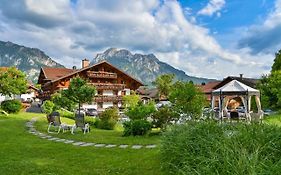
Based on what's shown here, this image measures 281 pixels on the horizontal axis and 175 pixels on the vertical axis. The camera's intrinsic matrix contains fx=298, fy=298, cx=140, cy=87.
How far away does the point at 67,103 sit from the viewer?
87.3ft

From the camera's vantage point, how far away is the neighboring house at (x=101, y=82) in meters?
41.2

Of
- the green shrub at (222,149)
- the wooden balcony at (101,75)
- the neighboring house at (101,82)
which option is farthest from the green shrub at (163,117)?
the wooden balcony at (101,75)

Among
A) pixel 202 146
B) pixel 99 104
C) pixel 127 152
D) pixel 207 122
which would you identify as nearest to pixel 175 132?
pixel 207 122

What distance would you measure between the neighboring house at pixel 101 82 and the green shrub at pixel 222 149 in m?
34.7

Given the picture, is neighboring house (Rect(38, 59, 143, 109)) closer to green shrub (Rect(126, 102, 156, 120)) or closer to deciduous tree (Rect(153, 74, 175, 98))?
deciduous tree (Rect(153, 74, 175, 98))

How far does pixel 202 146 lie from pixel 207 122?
1689 mm

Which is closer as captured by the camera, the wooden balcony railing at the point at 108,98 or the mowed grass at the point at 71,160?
the mowed grass at the point at 71,160

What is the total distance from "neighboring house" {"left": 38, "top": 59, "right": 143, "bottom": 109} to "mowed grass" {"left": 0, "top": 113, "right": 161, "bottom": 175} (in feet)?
102

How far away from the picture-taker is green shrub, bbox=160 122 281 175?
375cm

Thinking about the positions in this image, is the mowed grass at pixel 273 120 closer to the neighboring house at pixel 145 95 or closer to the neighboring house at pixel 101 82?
the neighboring house at pixel 101 82

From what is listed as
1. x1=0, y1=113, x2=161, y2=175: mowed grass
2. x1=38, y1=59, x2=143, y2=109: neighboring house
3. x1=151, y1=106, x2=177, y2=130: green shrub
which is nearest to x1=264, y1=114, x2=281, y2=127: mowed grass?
x1=0, y1=113, x2=161, y2=175: mowed grass

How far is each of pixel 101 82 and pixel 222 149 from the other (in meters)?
40.3

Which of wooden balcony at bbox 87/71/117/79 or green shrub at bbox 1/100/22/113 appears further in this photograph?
wooden balcony at bbox 87/71/117/79

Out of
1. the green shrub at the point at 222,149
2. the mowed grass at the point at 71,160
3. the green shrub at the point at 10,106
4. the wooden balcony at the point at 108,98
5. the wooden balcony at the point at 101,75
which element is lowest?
the mowed grass at the point at 71,160
